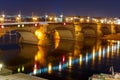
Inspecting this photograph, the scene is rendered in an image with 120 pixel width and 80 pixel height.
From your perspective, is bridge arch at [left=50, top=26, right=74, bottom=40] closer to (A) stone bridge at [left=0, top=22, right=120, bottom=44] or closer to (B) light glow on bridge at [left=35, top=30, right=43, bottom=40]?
(A) stone bridge at [left=0, top=22, right=120, bottom=44]

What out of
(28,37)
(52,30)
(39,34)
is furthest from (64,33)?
(39,34)

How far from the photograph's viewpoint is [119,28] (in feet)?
404

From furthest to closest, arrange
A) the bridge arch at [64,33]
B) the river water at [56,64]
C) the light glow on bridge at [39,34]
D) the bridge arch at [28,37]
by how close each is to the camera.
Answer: the bridge arch at [64,33] < the bridge arch at [28,37] < the light glow on bridge at [39,34] < the river water at [56,64]

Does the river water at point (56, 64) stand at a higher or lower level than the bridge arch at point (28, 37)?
lower

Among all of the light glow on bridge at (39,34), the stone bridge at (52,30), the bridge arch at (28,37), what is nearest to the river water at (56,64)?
the stone bridge at (52,30)

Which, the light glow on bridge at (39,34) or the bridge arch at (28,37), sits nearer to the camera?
the light glow on bridge at (39,34)

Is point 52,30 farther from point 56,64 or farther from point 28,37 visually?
point 56,64

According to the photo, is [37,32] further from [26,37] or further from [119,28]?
[119,28]

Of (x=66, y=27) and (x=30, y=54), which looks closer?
(x=30, y=54)

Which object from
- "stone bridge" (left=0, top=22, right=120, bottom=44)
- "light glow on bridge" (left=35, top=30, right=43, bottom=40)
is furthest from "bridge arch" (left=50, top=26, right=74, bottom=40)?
"light glow on bridge" (left=35, top=30, right=43, bottom=40)

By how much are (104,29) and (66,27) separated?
33625 mm

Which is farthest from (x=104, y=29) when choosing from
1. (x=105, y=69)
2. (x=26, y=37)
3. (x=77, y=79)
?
(x=77, y=79)

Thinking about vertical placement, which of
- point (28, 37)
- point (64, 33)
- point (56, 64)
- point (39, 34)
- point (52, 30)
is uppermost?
point (52, 30)

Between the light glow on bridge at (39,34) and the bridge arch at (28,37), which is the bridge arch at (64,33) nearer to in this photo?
the bridge arch at (28,37)
